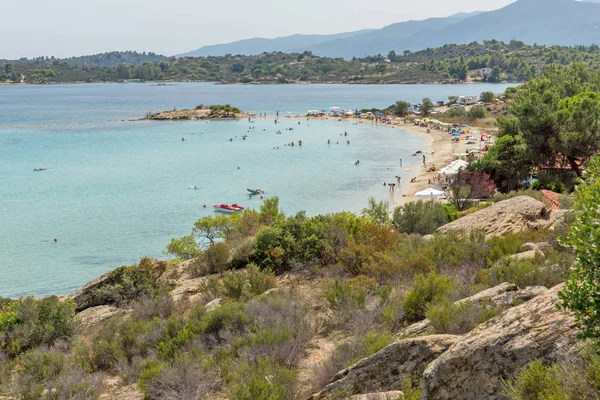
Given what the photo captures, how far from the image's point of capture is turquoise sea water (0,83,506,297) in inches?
1120

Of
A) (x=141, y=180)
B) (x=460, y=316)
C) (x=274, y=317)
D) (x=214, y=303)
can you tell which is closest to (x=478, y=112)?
(x=141, y=180)

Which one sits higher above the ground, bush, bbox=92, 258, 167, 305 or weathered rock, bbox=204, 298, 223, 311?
weathered rock, bbox=204, 298, 223, 311

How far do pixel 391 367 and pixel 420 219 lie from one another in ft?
46.2

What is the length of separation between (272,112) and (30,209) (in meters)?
75.8

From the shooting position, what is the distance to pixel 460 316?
6.62 meters

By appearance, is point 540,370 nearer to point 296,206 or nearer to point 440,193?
point 440,193

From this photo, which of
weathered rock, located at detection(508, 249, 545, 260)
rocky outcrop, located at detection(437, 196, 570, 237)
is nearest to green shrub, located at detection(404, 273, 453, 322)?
weathered rock, located at detection(508, 249, 545, 260)

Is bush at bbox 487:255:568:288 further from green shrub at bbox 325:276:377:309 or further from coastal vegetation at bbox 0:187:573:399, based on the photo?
green shrub at bbox 325:276:377:309

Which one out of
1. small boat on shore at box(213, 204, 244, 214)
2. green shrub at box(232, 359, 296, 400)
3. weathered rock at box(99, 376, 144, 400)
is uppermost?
green shrub at box(232, 359, 296, 400)

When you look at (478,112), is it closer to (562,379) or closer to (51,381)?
(51,381)

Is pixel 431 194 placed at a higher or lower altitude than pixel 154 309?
lower

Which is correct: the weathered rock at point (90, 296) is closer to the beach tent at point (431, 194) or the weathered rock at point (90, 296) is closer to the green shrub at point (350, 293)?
the green shrub at point (350, 293)

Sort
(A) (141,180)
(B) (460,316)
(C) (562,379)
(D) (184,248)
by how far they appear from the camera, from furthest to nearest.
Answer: (A) (141,180) → (D) (184,248) → (B) (460,316) → (C) (562,379)

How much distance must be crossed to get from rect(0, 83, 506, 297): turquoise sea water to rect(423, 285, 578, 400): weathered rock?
71.8 ft
